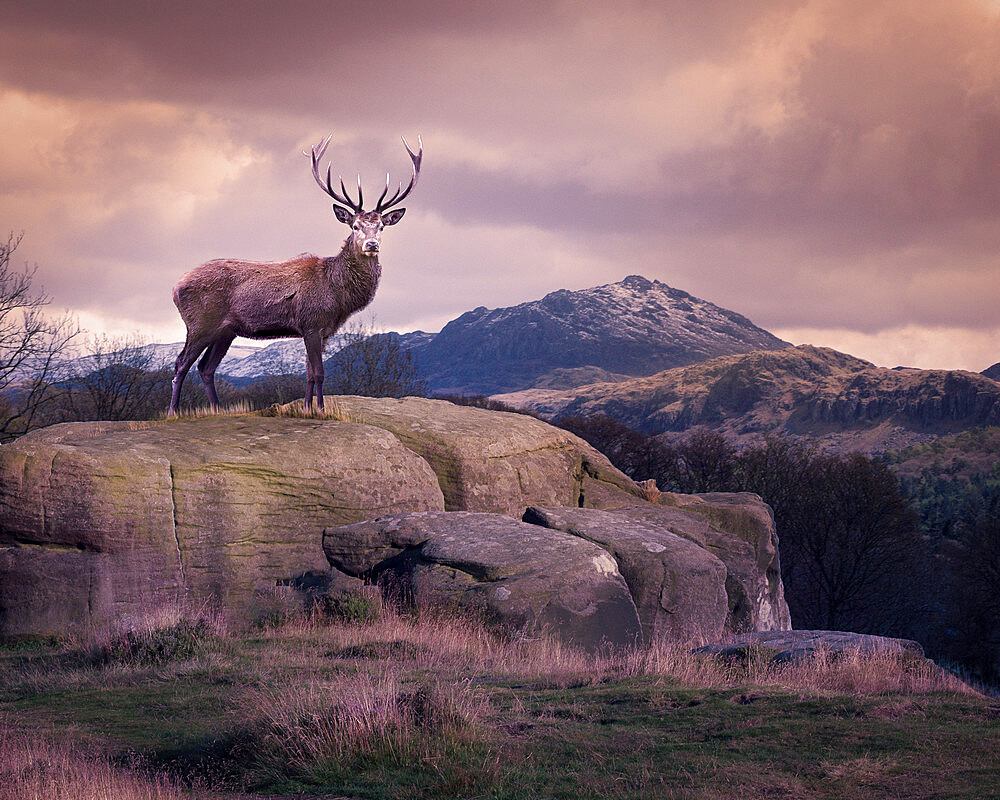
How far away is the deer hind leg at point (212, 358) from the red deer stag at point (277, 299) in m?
0.02

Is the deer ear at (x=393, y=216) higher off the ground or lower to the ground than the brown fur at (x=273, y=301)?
higher

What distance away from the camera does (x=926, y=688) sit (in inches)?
403

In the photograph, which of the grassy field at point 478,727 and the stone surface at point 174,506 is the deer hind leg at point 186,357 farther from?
the grassy field at point 478,727

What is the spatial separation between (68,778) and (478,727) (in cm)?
337

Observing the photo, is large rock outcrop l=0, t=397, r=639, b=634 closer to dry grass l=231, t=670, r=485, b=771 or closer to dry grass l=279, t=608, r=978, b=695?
dry grass l=279, t=608, r=978, b=695

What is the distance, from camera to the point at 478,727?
8172mm

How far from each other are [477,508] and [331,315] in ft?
16.9

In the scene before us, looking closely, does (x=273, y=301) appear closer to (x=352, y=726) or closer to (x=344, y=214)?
(x=344, y=214)

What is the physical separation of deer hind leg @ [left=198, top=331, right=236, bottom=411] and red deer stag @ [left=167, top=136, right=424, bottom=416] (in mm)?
20

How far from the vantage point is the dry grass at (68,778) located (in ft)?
21.9

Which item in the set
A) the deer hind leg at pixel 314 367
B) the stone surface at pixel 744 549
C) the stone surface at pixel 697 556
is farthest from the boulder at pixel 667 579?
the deer hind leg at pixel 314 367

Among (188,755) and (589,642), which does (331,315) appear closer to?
(589,642)

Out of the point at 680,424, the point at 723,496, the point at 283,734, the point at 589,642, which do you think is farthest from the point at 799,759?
the point at 680,424

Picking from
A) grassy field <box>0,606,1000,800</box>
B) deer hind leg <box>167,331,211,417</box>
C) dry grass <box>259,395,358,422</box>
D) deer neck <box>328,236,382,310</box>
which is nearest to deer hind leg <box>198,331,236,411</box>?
deer hind leg <box>167,331,211,417</box>
